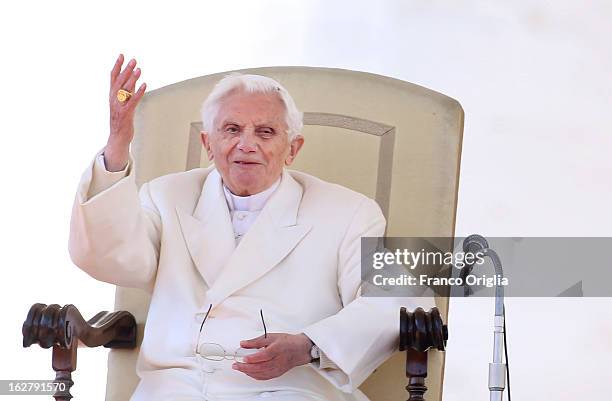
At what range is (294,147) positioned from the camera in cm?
379

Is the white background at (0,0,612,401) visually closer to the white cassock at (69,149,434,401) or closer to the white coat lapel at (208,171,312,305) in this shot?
the white cassock at (69,149,434,401)

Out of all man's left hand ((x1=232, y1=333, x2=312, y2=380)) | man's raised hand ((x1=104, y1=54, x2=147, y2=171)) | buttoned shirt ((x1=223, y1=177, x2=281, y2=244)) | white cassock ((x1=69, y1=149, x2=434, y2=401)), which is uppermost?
man's raised hand ((x1=104, y1=54, x2=147, y2=171))

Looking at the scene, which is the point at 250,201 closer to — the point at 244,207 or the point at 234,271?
the point at 244,207

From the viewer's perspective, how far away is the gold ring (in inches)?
132

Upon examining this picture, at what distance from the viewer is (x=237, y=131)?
369cm

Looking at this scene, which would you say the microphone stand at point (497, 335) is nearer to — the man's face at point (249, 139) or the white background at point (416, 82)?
the man's face at point (249, 139)

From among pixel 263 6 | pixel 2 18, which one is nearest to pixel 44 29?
pixel 2 18

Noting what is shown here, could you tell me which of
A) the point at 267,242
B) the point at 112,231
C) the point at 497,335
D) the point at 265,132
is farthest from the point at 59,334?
the point at 497,335

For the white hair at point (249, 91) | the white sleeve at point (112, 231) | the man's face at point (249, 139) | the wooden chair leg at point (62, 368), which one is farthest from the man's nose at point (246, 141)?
the wooden chair leg at point (62, 368)

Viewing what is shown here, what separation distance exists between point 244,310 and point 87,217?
470mm

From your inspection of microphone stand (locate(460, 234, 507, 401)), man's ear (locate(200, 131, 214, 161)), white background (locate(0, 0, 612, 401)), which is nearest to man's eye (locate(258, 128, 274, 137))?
man's ear (locate(200, 131, 214, 161))

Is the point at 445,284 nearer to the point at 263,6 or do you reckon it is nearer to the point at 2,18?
the point at 263,6

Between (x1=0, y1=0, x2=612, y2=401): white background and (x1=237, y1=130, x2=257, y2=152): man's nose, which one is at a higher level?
(x1=0, y1=0, x2=612, y2=401): white background

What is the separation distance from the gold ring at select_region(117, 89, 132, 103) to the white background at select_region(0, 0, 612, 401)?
6.58 feet
